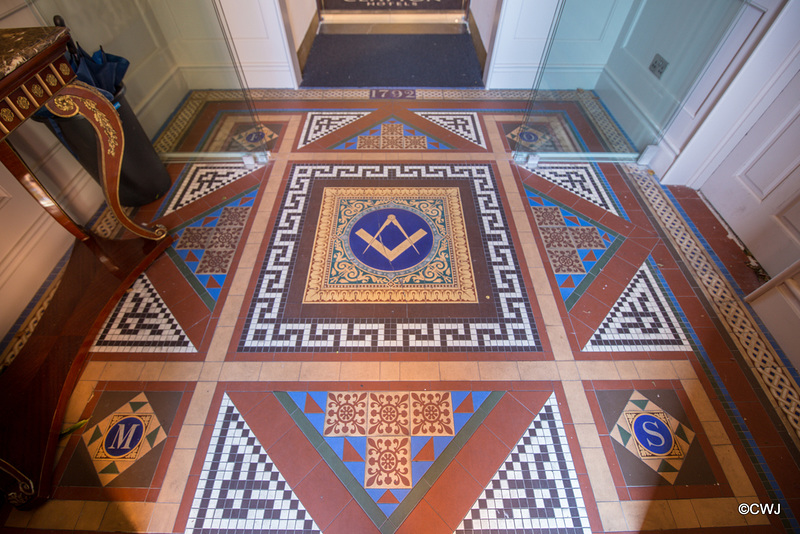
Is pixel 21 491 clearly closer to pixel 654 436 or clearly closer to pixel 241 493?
pixel 241 493

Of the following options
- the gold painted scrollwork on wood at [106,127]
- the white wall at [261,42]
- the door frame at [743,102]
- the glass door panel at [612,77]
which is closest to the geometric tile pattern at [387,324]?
the gold painted scrollwork on wood at [106,127]

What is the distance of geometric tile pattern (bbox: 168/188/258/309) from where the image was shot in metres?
1.95

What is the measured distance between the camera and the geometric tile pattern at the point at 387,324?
5.65ft

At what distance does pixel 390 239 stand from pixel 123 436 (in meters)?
1.48

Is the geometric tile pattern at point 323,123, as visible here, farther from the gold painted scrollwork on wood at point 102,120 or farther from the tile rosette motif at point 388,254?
the gold painted scrollwork on wood at point 102,120

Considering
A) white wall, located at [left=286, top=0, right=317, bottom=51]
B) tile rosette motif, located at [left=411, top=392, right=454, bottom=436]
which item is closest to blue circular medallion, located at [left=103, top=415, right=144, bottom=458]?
tile rosette motif, located at [left=411, top=392, right=454, bottom=436]

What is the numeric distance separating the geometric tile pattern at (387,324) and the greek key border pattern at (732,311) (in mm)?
944

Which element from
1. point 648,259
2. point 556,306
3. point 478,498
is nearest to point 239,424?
point 478,498

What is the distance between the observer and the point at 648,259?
2.04 m

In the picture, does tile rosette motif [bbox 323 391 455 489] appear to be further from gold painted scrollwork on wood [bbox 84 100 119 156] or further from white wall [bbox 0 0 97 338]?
white wall [bbox 0 0 97 338]

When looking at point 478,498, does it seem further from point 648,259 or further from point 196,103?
point 196,103

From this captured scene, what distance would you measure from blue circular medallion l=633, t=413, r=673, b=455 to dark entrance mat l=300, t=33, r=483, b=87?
2.83m

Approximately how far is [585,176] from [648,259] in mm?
728

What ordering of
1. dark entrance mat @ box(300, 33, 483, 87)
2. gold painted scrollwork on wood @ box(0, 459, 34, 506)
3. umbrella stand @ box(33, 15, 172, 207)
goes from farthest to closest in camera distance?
dark entrance mat @ box(300, 33, 483, 87), umbrella stand @ box(33, 15, 172, 207), gold painted scrollwork on wood @ box(0, 459, 34, 506)
